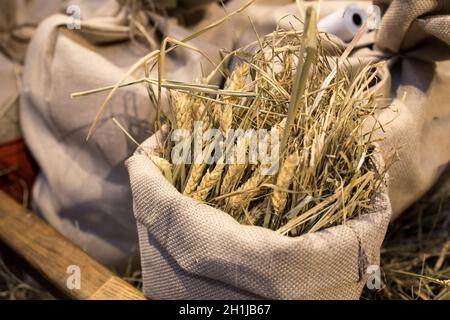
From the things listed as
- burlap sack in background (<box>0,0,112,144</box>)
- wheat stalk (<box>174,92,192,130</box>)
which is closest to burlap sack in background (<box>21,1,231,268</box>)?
burlap sack in background (<box>0,0,112,144</box>)

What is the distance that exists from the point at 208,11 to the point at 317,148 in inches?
18.2

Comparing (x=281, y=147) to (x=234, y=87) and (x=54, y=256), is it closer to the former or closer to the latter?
(x=234, y=87)

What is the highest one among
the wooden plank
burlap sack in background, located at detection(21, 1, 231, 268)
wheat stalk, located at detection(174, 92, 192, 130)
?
wheat stalk, located at detection(174, 92, 192, 130)

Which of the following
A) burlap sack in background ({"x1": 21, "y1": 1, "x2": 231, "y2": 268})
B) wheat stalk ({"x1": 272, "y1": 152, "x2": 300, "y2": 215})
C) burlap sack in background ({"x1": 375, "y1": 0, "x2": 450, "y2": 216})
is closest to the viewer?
wheat stalk ({"x1": 272, "y1": 152, "x2": 300, "y2": 215})

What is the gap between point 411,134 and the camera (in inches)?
23.1

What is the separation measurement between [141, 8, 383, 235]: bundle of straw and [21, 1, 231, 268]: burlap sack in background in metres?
0.18

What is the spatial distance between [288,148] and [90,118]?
1.08ft

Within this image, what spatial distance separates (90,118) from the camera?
70 centimetres

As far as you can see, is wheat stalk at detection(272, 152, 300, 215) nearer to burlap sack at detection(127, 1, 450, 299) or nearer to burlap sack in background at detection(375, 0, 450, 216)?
burlap sack at detection(127, 1, 450, 299)

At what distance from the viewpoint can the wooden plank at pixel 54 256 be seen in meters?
0.59

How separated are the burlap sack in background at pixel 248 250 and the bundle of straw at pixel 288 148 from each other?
0.07 feet

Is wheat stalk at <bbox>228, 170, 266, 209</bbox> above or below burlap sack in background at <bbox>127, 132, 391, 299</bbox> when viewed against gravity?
above

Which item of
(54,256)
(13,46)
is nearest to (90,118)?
(54,256)

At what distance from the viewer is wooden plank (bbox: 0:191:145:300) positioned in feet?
1.94
